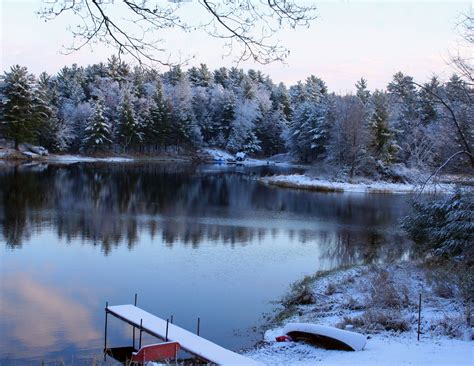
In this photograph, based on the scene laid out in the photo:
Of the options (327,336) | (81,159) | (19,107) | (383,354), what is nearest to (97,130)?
(81,159)

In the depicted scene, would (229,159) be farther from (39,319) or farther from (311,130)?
(39,319)

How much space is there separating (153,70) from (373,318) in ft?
22.7

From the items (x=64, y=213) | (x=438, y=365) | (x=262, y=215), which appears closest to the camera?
(x=438, y=365)

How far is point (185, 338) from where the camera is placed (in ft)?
32.4

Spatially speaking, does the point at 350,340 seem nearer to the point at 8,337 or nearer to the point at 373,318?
the point at 373,318

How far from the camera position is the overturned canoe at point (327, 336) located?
876 centimetres

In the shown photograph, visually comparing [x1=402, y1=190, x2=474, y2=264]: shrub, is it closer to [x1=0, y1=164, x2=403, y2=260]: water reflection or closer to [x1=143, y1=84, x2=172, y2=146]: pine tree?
Answer: [x1=0, y1=164, x2=403, y2=260]: water reflection

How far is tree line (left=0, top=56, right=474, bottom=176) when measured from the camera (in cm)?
4819

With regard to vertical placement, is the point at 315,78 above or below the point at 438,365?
above

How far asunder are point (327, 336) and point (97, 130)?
185 feet

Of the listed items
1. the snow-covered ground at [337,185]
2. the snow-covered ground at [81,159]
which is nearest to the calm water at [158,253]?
the snow-covered ground at [337,185]

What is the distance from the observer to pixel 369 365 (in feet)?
25.2

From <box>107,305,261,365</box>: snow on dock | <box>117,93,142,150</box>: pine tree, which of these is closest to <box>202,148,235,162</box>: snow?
<box>117,93,142,150</box>: pine tree

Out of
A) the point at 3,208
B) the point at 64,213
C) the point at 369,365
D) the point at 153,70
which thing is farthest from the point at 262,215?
the point at 153,70
